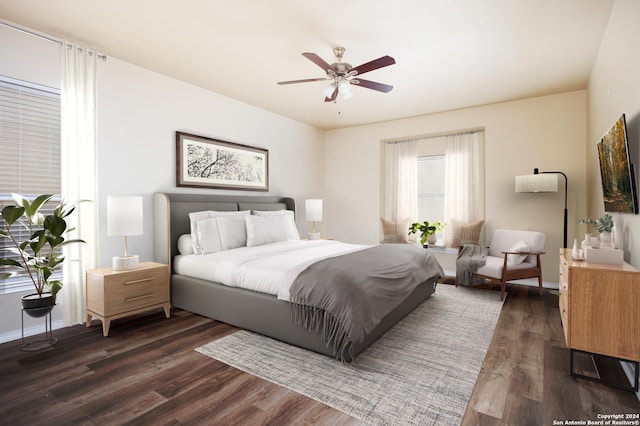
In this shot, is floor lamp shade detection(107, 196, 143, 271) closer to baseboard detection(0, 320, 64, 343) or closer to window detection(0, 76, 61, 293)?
window detection(0, 76, 61, 293)

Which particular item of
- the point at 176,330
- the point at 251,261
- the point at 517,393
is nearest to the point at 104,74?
the point at 251,261

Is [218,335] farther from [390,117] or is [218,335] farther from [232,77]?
[390,117]

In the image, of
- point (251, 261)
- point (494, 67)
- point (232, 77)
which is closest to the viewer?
point (251, 261)

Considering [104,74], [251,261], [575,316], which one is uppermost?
[104,74]

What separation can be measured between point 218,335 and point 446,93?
425cm

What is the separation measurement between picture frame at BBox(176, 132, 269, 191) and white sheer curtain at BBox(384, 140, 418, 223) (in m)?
2.41

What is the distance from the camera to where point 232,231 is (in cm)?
405

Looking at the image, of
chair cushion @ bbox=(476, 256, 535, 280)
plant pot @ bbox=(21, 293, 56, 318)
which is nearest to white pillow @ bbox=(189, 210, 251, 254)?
plant pot @ bbox=(21, 293, 56, 318)

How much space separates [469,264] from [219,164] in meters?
3.77

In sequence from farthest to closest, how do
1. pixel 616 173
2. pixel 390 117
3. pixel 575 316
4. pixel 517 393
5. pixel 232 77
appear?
pixel 390 117 < pixel 232 77 < pixel 616 173 < pixel 575 316 < pixel 517 393

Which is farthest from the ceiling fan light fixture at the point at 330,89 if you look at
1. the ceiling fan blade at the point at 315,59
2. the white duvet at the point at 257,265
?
the white duvet at the point at 257,265

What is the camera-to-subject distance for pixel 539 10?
267cm

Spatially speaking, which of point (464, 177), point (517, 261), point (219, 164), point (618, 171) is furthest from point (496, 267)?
point (219, 164)

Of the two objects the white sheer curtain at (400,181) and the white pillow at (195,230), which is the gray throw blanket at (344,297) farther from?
the white sheer curtain at (400,181)
